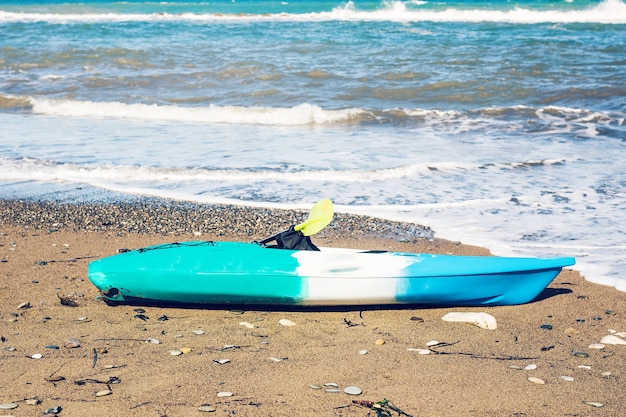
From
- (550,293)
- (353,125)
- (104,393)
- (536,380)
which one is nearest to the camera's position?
(104,393)

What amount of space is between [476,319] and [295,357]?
3.84 ft

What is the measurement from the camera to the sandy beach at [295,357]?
11.0 ft

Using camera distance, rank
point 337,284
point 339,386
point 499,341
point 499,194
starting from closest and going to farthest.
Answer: point 339,386, point 499,341, point 337,284, point 499,194

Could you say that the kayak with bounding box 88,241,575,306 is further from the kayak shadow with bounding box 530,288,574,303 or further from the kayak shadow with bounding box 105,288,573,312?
the kayak shadow with bounding box 530,288,574,303

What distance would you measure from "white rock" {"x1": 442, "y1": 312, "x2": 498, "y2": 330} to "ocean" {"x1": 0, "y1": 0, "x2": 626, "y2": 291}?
3.78 feet

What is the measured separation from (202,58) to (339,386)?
570 inches

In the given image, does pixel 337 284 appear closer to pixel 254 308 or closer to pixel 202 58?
pixel 254 308

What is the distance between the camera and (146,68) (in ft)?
→ 53.9

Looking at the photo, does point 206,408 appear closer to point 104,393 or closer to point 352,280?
point 104,393

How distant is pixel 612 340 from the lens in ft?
13.4

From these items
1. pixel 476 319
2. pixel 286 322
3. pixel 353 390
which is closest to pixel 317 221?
pixel 286 322

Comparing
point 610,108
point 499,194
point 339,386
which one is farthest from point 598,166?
point 339,386

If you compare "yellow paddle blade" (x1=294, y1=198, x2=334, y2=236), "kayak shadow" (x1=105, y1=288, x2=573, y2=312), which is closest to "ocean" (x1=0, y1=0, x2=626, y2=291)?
"kayak shadow" (x1=105, y1=288, x2=573, y2=312)

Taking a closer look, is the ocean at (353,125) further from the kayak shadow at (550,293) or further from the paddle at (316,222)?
the paddle at (316,222)
